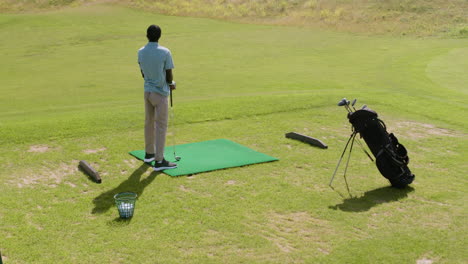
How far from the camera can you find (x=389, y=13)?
38.8 metres

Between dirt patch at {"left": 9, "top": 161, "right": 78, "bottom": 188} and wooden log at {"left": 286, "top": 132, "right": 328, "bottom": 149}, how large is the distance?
4.48 metres

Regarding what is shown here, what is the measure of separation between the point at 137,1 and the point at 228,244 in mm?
38532

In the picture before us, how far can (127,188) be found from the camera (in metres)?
9.23

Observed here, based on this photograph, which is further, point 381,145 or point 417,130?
point 417,130

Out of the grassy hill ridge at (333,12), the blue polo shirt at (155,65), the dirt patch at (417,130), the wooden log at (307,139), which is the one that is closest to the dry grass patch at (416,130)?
the dirt patch at (417,130)

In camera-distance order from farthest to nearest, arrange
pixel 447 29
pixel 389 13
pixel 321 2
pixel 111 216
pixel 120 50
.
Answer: pixel 321 2 < pixel 389 13 < pixel 447 29 < pixel 120 50 < pixel 111 216

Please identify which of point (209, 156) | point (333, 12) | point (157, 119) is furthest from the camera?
point (333, 12)

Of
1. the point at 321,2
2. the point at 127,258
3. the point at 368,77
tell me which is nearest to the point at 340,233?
the point at 127,258

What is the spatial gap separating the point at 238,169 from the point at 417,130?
5.19 metres

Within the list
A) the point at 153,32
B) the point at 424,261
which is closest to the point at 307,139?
the point at 153,32

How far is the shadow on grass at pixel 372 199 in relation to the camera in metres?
8.55

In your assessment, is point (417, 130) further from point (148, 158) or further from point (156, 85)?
point (156, 85)

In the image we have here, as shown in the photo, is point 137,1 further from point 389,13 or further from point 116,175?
point 116,175

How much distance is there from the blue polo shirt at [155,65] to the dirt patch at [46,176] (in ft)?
6.53
